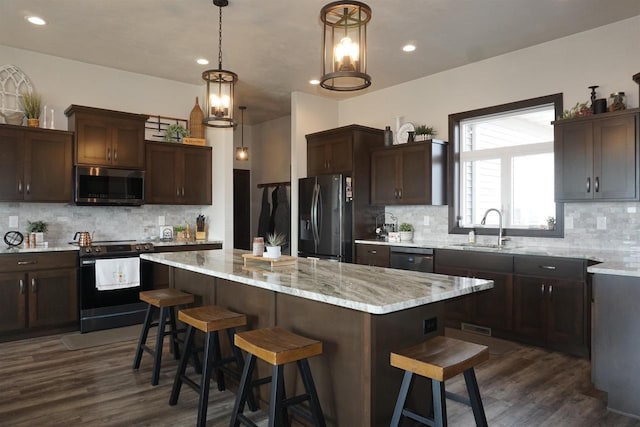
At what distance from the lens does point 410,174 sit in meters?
5.32

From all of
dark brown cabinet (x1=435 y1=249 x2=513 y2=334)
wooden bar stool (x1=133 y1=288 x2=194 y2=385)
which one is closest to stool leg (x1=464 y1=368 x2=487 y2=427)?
dark brown cabinet (x1=435 y1=249 x2=513 y2=334)

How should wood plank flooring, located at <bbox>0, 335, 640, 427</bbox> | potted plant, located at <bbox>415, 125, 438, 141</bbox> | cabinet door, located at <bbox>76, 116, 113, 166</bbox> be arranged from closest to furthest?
wood plank flooring, located at <bbox>0, 335, 640, 427</bbox> < cabinet door, located at <bbox>76, 116, 113, 166</bbox> < potted plant, located at <bbox>415, 125, 438, 141</bbox>

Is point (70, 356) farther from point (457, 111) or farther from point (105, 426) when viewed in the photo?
point (457, 111)

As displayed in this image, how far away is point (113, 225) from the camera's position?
17.5 ft

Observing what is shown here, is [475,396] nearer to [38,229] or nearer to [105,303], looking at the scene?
[105,303]

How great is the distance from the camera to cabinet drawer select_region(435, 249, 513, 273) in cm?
→ 416

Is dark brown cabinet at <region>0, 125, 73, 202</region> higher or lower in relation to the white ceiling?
lower

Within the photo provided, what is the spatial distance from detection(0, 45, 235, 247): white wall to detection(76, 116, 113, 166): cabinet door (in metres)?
0.44

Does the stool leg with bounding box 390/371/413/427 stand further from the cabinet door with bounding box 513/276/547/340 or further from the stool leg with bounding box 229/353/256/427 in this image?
the cabinet door with bounding box 513/276/547/340

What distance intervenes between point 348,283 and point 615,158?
115 inches

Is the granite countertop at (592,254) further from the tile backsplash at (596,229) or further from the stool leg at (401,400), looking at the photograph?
the stool leg at (401,400)

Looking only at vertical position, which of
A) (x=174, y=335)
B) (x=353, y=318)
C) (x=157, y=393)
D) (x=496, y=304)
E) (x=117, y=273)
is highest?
(x=353, y=318)

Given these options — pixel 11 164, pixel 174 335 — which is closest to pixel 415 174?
pixel 174 335

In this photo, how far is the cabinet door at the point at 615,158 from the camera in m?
3.64
